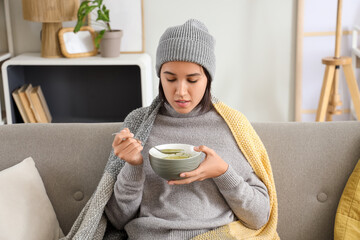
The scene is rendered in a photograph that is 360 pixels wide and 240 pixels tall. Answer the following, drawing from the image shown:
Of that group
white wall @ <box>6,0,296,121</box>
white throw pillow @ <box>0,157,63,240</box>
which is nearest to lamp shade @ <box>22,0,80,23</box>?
white wall @ <box>6,0,296,121</box>

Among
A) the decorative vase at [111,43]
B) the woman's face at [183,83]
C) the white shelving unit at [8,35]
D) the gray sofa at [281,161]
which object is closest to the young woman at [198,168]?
the woman's face at [183,83]

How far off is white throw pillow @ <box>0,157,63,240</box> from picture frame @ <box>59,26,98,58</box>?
151 cm

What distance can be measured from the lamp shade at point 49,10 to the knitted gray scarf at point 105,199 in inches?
58.2

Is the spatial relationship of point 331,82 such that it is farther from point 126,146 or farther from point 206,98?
point 126,146

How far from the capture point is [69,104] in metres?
3.35

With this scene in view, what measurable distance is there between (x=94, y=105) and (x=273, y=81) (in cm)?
118

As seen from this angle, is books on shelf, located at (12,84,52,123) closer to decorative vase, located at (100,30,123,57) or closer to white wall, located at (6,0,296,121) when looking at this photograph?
white wall, located at (6,0,296,121)

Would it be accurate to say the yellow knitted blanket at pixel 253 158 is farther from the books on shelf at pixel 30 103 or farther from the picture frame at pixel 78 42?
the books on shelf at pixel 30 103

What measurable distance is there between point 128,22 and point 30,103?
0.78 metres

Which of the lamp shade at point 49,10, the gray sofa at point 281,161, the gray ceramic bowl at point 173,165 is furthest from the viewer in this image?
the lamp shade at point 49,10

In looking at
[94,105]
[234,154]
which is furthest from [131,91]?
[234,154]

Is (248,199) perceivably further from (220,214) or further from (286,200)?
(286,200)

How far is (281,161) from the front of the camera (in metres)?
1.68

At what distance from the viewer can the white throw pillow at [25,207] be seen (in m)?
1.46
